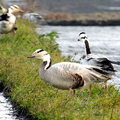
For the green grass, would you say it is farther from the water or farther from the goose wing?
the water

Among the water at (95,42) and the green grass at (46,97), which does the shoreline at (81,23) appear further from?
the green grass at (46,97)

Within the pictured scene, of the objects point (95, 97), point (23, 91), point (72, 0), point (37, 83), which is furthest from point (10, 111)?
point (72, 0)

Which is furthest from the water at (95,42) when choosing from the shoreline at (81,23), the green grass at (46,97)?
the green grass at (46,97)

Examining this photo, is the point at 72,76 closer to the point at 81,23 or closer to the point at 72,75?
the point at 72,75

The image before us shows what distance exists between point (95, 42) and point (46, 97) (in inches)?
413

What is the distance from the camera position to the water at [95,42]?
13333 millimetres

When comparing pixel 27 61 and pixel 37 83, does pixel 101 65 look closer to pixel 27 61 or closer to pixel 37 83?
pixel 37 83

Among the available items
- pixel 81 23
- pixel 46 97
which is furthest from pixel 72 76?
pixel 81 23

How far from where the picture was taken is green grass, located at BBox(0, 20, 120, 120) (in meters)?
5.43

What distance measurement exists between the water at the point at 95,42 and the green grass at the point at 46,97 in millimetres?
2095

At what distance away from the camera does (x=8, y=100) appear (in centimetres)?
710

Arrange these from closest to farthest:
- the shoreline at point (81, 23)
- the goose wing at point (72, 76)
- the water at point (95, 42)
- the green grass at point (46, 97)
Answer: the green grass at point (46, 97), the goose wing at point (72, 76), the water at point (95, 42), the shoreline at point (81, 23)

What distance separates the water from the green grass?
2095mm

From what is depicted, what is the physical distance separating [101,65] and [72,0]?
1273 inches
